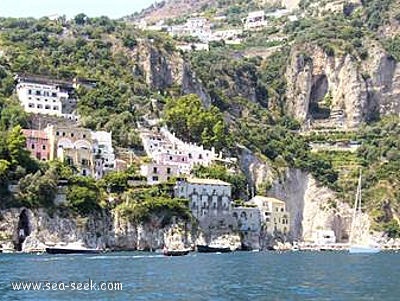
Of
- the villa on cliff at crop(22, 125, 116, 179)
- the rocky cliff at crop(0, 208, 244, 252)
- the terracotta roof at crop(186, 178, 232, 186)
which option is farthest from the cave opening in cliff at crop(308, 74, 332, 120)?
the rocky cliff at crop(0, 208, 244, 252)

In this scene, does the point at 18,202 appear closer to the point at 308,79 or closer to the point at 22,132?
the point at 22,132

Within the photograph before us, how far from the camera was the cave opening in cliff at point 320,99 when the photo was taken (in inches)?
6663

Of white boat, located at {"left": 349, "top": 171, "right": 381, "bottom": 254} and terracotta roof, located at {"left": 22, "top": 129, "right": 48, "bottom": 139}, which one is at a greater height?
terracotta roof, located at {"left": 22, "top": 129, "right": 48, "bottom": 139}

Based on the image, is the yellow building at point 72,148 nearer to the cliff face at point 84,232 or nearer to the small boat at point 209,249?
the cliff face at point 84,232

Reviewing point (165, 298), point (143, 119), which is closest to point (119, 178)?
point (143, 119)

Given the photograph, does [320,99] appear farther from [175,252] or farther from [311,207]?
[175,252]

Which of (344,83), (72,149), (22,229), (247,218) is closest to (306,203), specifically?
(247,218)

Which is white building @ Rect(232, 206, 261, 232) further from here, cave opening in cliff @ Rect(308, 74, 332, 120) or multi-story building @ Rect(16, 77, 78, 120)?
cave opening in cliff @ Rect(308, 74, 332, 120)

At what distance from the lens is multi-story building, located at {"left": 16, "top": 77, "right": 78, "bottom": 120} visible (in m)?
116

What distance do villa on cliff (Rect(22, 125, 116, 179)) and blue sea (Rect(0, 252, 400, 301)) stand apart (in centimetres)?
Result: 2011

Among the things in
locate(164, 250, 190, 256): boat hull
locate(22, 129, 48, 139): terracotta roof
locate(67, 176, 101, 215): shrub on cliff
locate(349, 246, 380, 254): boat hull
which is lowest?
locate(164, 250, 190, 256): boat hull

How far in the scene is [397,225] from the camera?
125 meters

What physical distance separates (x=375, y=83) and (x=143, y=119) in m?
59.9

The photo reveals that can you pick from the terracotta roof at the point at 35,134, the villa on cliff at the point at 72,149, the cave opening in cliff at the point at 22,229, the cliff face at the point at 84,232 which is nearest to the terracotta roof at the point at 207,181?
the cliff face at the point at 84,232
